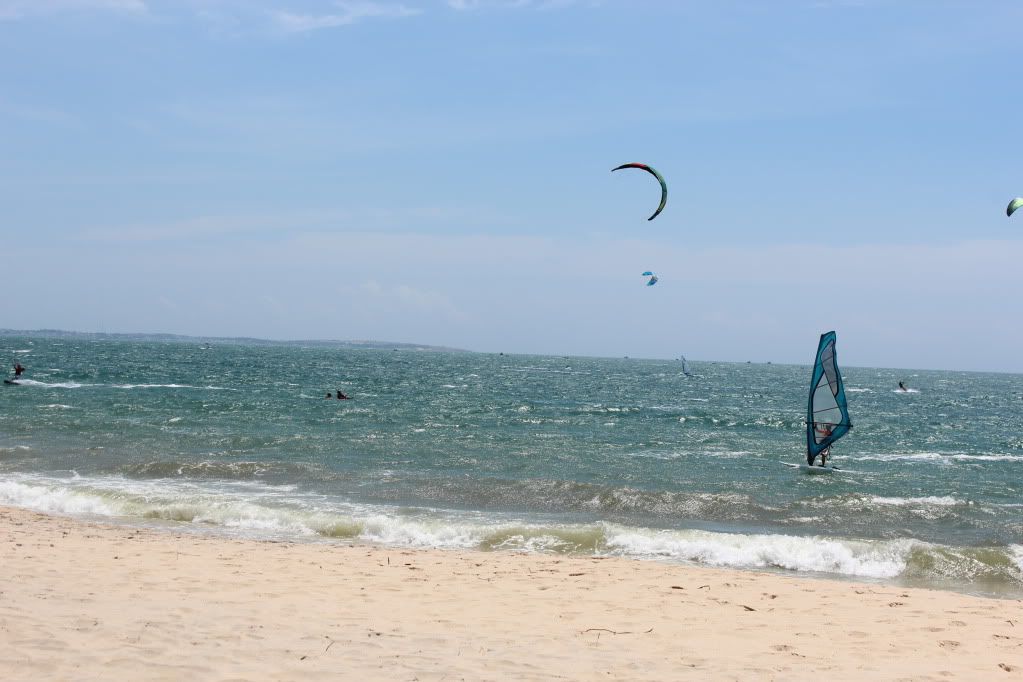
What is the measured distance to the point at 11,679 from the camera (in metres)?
5.12

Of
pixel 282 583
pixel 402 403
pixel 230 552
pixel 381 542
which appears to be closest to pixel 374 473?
pixel 381 542

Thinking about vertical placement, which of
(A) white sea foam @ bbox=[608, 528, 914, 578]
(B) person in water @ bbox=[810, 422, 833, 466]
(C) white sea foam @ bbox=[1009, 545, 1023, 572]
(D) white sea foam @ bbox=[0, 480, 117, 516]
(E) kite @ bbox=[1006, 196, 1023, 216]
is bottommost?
(D) white sea foam @ bbox=[0, 480, 117, 516]

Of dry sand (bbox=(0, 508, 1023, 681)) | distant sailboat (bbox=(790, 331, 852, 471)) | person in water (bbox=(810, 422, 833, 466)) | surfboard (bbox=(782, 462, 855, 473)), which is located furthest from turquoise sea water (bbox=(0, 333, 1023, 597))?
dry sand (bbox=(0, 508, 1023, 681))

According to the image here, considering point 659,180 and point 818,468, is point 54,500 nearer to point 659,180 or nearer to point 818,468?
point 659,180

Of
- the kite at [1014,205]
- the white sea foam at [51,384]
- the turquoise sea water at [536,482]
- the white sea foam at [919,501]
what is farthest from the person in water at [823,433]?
the white sea foam at [51,384]

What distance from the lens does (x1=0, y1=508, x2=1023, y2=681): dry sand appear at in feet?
19.2

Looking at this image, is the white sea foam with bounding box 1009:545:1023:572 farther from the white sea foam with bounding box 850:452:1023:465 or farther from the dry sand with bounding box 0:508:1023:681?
the white sea foam with bounding box 850:452:1023:465

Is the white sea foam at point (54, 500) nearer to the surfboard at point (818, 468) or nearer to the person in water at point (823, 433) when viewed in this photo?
the surfboard at point (818, 468)

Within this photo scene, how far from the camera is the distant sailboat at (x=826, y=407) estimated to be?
69.5ft

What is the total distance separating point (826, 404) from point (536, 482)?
908 cm

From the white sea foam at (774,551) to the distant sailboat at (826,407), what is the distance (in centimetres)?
939

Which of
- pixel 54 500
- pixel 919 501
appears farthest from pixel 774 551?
pixel 54 500

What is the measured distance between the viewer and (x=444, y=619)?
24.1ft

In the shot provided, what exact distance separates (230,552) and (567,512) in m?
6.39
